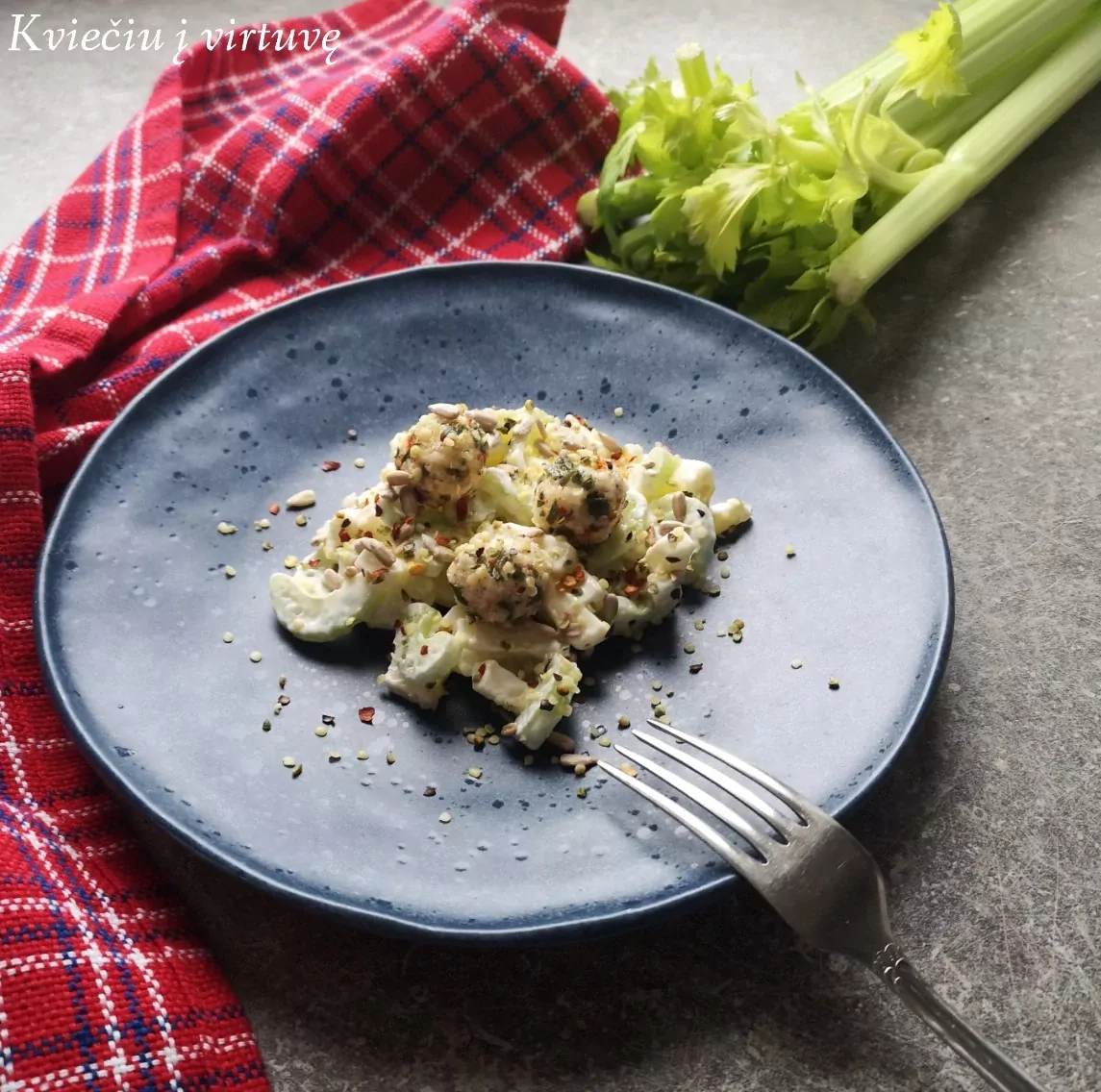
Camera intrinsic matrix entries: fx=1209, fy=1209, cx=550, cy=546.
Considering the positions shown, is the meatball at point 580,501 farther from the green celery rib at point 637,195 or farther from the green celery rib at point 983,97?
the green celery rib at point 983,97

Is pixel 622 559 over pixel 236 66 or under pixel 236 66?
under

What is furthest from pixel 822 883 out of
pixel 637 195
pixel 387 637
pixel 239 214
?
pixel 239 214

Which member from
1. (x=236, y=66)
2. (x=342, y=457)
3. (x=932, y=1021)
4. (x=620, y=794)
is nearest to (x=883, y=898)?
(x=932, y=1021)

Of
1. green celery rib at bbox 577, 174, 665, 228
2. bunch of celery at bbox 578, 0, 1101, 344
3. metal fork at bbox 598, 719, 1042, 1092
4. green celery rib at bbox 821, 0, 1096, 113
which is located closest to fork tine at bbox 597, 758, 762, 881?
metal fork at bbox 598, 719, 1042, 1092

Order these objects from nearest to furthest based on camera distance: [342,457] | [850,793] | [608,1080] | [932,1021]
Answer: [932,1021] < [608,1080] < [850,793] < [342,457]

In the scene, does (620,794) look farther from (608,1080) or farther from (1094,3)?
(1094,3)

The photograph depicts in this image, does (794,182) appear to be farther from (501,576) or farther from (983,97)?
(501,576)

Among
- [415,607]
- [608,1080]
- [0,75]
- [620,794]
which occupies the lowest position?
[608,1080]
